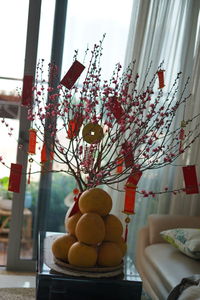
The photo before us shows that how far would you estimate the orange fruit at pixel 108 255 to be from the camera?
1.93 meters

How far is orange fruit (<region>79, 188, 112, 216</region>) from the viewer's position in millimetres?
1972

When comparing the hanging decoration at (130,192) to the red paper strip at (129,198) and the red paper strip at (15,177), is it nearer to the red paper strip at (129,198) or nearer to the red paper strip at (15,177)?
the red paper strip at (129,198)

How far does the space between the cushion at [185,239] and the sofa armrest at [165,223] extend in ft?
0.35

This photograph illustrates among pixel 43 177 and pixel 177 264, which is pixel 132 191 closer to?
pixel 177 264

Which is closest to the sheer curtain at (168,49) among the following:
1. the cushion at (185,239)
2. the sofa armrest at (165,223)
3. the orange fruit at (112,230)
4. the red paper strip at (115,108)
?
the sofa armrest at (165,223)

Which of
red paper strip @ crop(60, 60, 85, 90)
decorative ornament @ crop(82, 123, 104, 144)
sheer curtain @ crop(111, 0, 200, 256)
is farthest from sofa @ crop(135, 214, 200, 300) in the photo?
red paper strip @ crop(60, 60, 85, 90)

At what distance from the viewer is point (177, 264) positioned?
263 cm

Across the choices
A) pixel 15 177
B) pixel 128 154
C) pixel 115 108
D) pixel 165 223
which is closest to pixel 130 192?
pixel 128 154

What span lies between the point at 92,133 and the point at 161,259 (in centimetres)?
106

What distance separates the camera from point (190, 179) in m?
2.35

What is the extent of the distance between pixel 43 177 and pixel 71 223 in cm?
148

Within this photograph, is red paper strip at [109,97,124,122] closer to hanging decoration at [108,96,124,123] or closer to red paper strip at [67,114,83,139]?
hanging decoration at [108,96,124,123]

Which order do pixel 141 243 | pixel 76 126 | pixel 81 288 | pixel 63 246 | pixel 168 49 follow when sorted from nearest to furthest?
pixel 81 288
pixel 63 246
pixel 76 126
pixel 141 243
pixel 168 49

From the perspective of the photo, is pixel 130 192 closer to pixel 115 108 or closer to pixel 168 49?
pixel 115 108
